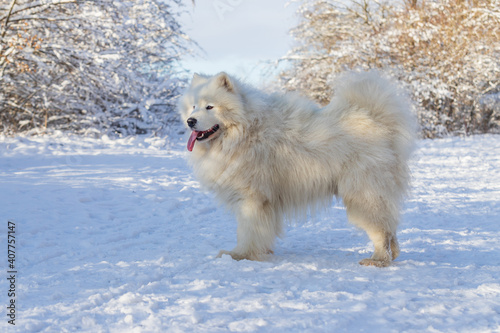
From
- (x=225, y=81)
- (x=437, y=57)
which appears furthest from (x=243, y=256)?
(x=437, y=57)

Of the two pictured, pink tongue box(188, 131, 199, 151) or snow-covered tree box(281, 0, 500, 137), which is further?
snow-covered tree box(281, 0, 500, 137)

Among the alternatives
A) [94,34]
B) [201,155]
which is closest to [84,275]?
[201,155]

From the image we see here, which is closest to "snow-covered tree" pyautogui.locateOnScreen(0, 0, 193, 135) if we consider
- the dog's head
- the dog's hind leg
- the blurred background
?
the blurred background

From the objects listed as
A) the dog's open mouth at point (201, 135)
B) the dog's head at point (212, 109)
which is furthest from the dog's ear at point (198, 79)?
the dog's open mouth at point (201, 135)

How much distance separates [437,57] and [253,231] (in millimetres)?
15197

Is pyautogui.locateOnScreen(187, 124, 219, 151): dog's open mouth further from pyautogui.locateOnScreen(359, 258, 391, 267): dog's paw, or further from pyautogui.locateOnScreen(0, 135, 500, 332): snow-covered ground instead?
pyautogui.locateOnScreen(359, 258, 391, 267): dog's paw

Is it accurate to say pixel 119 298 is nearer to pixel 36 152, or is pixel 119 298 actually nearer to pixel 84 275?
pixel 84 275

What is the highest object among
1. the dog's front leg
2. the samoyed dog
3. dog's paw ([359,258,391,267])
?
the samoyed dog

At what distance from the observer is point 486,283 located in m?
3.15

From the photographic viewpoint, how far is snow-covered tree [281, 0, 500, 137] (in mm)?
16219

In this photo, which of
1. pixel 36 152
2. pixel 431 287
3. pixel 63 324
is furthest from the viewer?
pixel 36 152

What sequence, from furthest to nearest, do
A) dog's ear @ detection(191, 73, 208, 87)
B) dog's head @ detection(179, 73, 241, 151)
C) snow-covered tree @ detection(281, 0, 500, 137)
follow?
1. snow-covered tree @ detection(281, 0, 500, 137)
2. dog's ear @ detection(191, 73, 208, 87)
3. dog's head @ detection(179, 73, 241, 151)

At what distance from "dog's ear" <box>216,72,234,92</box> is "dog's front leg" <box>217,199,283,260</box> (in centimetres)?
103

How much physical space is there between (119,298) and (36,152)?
709 centimetres
